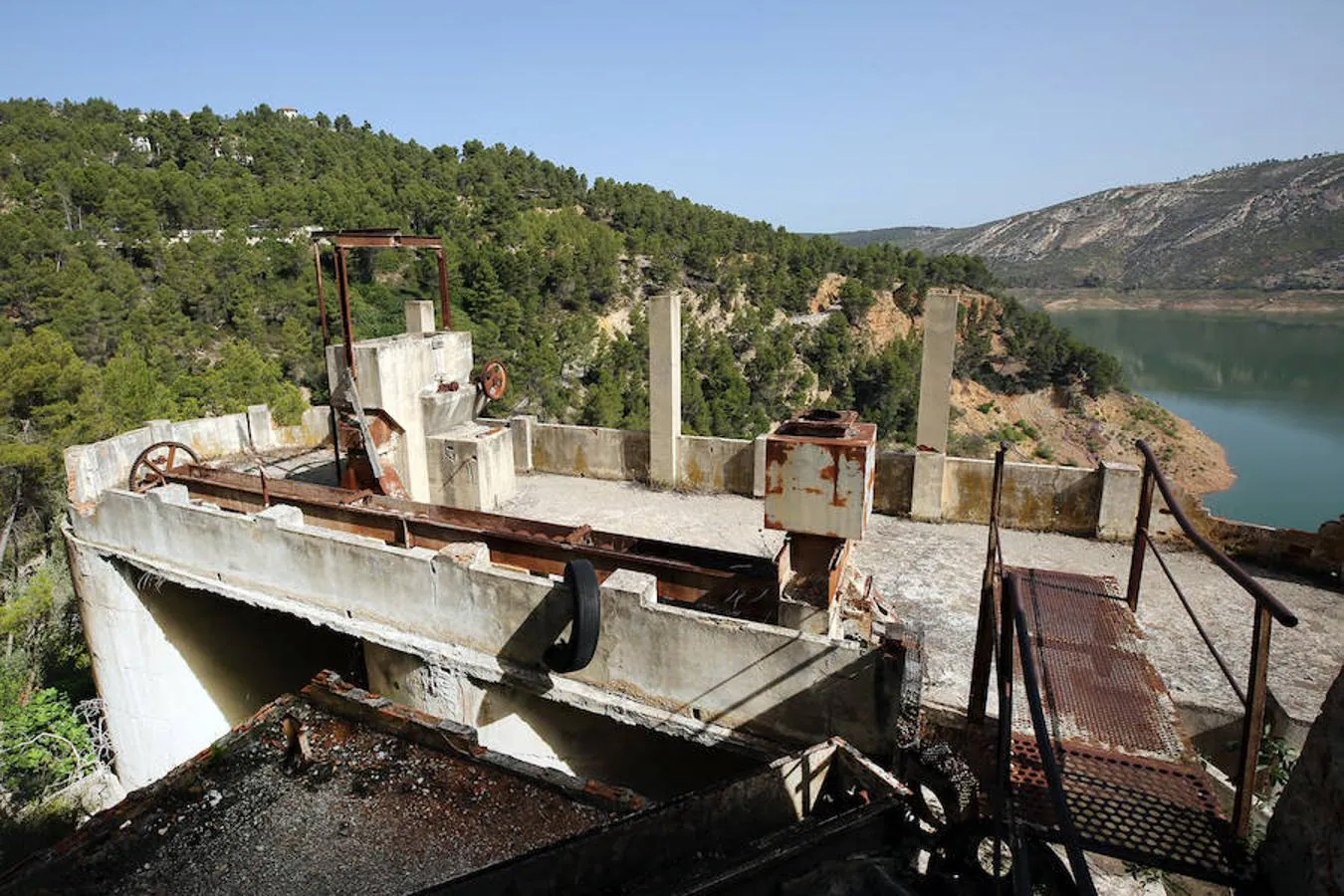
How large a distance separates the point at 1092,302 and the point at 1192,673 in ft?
395

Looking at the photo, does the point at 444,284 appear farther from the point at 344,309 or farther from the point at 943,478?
the point at 943,478

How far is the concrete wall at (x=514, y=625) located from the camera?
545 cm

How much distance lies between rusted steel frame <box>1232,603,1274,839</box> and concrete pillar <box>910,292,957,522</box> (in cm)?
671

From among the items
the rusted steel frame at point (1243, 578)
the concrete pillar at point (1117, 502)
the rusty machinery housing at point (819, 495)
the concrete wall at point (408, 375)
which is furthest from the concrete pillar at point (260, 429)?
the rusted steel frame at point (1243, 578)

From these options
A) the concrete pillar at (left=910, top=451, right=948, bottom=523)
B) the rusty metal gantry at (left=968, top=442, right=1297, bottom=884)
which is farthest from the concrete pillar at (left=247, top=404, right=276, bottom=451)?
the rusty metal gantry at (left=968, top=442, right=1297, bottom=884)

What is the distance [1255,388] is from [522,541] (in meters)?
84.0

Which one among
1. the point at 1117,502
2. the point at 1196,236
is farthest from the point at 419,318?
the point at 1196,236

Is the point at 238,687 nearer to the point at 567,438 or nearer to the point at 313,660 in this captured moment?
the point at 313,660

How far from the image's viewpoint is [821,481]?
5844mm

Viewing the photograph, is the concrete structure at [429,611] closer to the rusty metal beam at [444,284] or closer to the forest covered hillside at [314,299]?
the rusty metal beam at [444,284]

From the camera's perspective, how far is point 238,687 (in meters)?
11.2

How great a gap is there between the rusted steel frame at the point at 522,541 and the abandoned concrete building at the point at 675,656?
0.04 meters

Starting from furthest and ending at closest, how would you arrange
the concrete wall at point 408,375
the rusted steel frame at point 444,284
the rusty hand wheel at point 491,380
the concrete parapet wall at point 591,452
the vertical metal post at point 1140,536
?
1. the rusty hand wheel at point 491,380
2. the concrete parapet wall at point 591,452
3. the rusted steel frame at point 444,284
4. the concrete wall at point 408,375
5. the vertical metal post at point 1140,536

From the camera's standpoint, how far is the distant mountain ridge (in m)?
97.5
